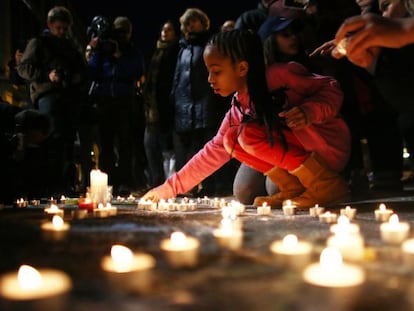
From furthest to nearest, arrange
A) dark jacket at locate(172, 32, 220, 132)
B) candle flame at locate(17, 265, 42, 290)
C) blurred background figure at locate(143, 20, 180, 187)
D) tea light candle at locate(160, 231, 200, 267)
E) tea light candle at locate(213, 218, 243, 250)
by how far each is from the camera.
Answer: blurred background figure at locate(143, 20, 180, 187), dark jacket at locate(172, 32, 220, 132), tea light candle at locate(213, 218, 243, 250), tea light candle at locate(160, 231, 200, 267), candle flame at locate(17, 265, 42, 290)

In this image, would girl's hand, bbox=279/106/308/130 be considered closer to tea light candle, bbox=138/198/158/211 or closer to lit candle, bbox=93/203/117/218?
tea light candle, bbox=138/198/158/211

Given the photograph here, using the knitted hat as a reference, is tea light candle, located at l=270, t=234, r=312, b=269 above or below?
below

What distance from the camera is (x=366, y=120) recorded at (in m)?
4.16

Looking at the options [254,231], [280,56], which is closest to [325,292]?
[254,231]

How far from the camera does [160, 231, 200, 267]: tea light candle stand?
1342mm

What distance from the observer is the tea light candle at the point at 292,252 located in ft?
4.33

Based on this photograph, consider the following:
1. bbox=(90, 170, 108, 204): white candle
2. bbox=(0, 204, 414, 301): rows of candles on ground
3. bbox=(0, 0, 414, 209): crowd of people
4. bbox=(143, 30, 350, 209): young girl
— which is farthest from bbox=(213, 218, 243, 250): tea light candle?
bbox=(90, 170, 108, 204): white candle

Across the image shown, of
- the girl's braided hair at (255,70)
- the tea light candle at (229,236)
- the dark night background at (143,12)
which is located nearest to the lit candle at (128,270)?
the tea light candle at (229,236)

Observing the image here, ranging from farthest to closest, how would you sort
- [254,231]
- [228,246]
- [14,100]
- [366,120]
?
1. [14,100]
2. [366,120]
3. [254,231]
4. [228,246]

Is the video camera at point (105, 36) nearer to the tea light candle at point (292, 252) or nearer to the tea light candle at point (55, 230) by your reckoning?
the tea light candle at point (55, 230)

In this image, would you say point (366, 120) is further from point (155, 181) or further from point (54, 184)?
point (54, 184)

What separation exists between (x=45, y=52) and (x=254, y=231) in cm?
354

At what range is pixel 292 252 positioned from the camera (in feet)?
4.67

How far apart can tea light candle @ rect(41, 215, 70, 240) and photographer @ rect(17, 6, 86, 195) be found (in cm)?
269
